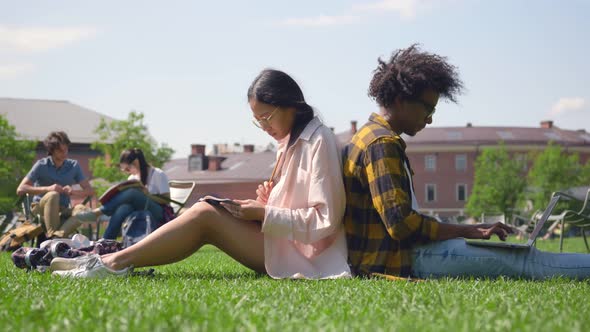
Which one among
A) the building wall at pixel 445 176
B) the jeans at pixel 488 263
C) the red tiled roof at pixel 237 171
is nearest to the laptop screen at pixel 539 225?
the jeans at pixel 488 263

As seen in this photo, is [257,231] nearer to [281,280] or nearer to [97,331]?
[281,280]

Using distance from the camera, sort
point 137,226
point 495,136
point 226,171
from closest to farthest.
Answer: point 137,226
point 495,136
point 226,171

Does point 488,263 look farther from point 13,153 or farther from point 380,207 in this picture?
point 13,153

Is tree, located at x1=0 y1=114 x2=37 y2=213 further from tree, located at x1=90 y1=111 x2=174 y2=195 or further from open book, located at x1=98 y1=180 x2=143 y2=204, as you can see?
open book, located at x1=98 y1=180 x2=143 y2=204

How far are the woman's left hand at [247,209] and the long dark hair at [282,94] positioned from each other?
432mm

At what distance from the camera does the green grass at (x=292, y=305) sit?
9.66 ft

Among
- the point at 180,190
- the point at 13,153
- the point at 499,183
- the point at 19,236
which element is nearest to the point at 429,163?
the point at 499,183

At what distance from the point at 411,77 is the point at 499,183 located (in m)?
64.8

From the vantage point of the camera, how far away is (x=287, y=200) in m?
5.09

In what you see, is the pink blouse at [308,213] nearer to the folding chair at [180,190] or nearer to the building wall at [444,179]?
the folding chair at [180,190]

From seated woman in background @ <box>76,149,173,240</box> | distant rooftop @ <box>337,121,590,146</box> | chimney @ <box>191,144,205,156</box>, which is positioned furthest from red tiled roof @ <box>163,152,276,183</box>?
seated woman in background @ <box>76,149,173,240</box>

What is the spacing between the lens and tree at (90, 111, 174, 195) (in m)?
52.5

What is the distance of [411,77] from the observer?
4918 mm

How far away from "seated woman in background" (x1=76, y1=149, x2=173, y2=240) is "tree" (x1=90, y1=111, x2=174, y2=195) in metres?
40.9
